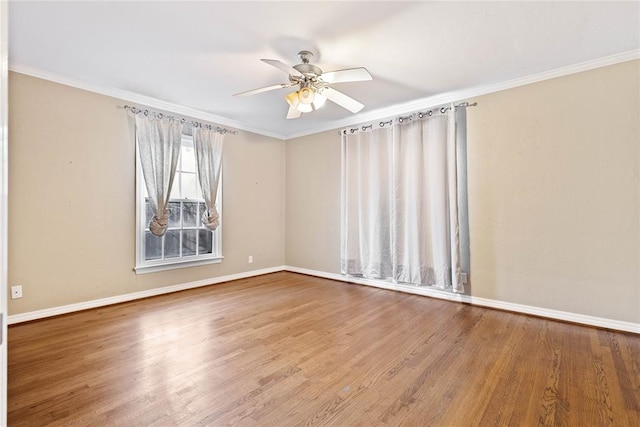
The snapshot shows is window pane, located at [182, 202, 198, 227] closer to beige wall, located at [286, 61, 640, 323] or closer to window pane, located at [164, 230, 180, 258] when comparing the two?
window pane, located at [164, 230, 180, 258]

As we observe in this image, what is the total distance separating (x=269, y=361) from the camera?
7.01 feet

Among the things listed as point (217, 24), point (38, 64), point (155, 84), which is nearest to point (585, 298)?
point (217, 24)

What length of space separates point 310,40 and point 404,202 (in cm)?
224

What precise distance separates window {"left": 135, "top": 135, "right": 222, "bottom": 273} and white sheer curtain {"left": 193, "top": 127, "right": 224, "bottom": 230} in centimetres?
14

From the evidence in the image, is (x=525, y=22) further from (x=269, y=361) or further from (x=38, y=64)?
(x=38, y=64)

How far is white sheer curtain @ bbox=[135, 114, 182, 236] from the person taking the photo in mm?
3553

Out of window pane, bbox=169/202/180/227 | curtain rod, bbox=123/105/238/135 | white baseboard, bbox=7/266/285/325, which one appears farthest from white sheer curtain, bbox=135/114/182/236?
white baseboard, bbox=7/266/285/325

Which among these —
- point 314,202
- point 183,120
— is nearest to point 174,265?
point 183,120

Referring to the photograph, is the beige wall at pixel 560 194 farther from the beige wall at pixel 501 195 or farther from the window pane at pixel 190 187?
the window pane at pixel 190 187

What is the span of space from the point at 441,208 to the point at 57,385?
3.62m

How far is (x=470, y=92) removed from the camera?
134 inches

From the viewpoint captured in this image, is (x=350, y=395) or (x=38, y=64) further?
(x=38, y=64)

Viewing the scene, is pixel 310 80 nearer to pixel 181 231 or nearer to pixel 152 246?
pixel 181 231

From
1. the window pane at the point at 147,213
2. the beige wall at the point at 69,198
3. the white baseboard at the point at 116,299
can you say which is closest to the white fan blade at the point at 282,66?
the beige wall at the point at 69,198
